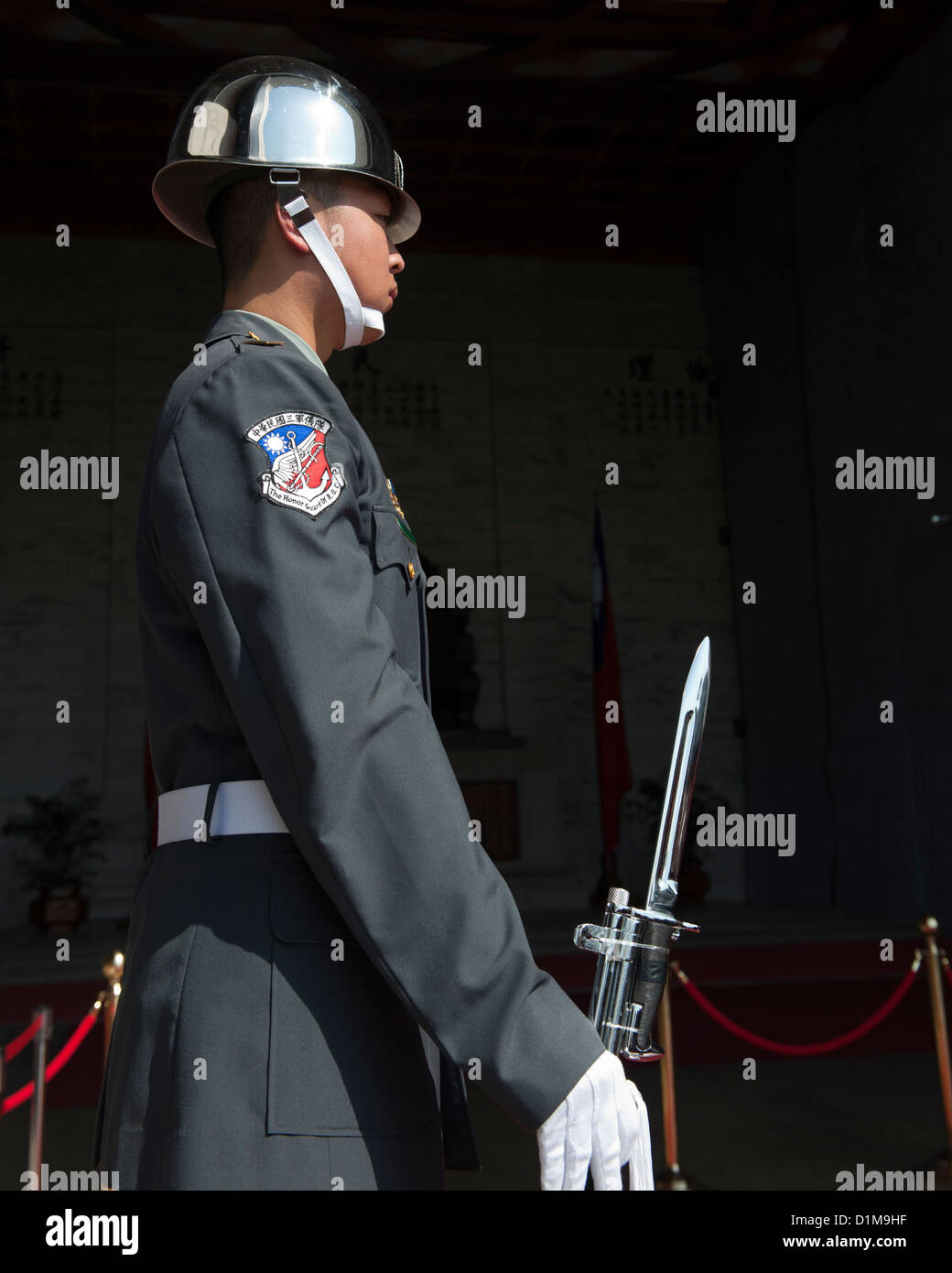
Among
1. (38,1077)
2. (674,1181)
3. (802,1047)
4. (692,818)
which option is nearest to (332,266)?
(38,1077)

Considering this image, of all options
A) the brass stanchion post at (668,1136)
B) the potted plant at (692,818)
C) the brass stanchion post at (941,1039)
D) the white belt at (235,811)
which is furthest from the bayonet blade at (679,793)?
the potted plant at (692,818)

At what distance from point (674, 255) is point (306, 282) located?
11809 millimetres

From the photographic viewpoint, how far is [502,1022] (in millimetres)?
881

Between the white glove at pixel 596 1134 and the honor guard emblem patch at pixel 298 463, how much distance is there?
1.70 feet

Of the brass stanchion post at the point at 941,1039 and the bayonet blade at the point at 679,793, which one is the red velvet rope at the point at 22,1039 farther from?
the brass stanchion post at the point at 941,1039

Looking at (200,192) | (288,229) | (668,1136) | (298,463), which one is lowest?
(668,1136)

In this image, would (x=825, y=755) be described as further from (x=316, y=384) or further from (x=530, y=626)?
(x=316, y=384)

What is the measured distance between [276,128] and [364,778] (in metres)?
0.69

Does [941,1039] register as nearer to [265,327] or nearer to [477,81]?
[265,327]

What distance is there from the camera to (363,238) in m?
1.20

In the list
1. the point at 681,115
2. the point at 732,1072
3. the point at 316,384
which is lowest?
the point at 732,1072

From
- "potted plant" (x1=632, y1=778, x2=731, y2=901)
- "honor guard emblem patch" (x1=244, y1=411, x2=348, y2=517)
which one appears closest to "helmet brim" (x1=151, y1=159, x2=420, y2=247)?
"honor guard emblem patch" (x1=244, y1=411, x2=348, y2=517)

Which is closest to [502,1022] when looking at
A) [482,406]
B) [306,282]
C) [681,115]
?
[306,282]

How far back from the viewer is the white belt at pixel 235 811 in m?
1.02
